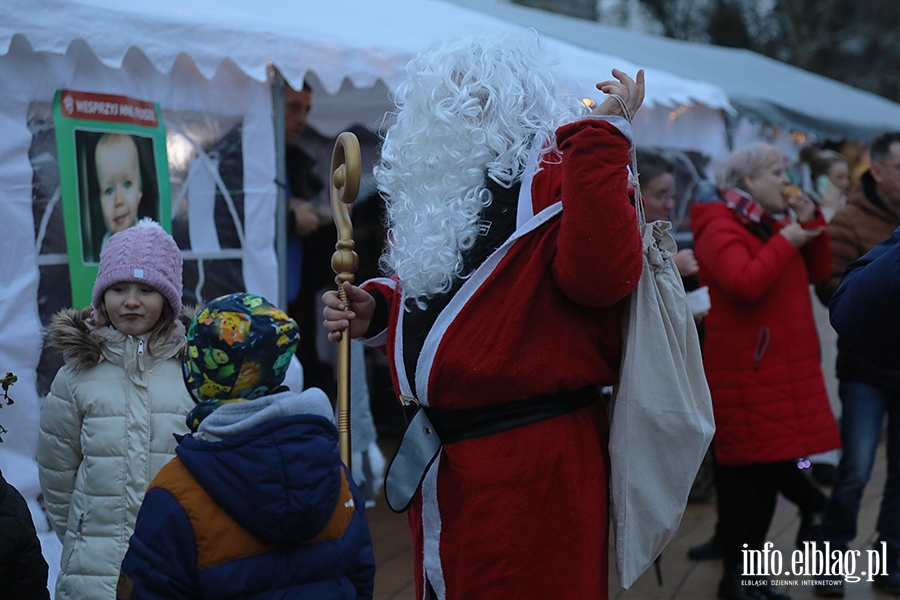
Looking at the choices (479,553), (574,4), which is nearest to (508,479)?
(479,553)

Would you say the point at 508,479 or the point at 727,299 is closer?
the point at 508,479

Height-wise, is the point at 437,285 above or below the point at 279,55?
below

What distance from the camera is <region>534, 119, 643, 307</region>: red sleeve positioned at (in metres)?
1.82

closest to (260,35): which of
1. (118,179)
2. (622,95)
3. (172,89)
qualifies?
(172,89)

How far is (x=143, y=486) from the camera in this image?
2627 mm

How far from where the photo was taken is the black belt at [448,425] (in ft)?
6.66

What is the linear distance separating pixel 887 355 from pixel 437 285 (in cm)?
88

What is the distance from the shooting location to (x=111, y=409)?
2617mm

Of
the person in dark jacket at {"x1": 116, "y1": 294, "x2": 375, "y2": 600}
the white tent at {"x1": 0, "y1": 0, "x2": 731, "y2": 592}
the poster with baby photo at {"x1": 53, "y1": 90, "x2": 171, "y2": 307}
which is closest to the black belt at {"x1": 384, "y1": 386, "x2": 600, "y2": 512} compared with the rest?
the person in dark jacket at {"x1": 116, "y1": 294, "x2": 375, "y2": 600}

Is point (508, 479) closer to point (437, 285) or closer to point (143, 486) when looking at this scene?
point (437, 285)

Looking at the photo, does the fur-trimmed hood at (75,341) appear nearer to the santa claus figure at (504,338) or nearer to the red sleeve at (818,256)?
the santa claus figure at (504,338)

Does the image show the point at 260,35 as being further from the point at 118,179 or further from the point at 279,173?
the point at 118,179

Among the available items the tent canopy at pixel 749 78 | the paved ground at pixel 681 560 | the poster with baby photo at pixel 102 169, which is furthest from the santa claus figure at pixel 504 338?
the tent canopy at pixel 749 78

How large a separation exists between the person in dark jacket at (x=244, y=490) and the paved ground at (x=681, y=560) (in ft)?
7.39
